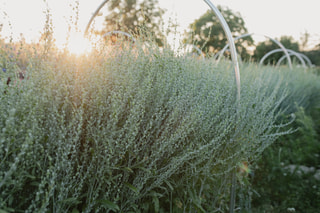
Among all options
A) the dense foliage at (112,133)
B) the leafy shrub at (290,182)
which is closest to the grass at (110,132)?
the dense foliage at (112,133)

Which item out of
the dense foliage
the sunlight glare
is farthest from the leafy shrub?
the sunlight glare

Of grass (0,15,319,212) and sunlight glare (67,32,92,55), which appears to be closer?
grass (0,15,319,212)

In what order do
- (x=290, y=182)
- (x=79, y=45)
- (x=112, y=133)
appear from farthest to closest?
(x=290, y=182), (x=79, y=45), (x=112, y=133)

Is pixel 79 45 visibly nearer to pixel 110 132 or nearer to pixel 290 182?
pixel 110 132

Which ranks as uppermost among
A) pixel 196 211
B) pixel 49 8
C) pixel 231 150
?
pixel 49 8

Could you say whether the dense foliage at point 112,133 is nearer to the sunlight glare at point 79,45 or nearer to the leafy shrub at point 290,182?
the sunlight glare at point 79,45

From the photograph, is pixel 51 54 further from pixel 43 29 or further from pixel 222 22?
pixel 222 22

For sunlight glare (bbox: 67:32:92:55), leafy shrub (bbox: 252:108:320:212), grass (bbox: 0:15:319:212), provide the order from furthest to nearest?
1. leafy shrub (bbox: 252:108:320:212)
2. sunlight glare (bbox: 67:32:92:55)
3. grass (bbox: 0:15:319:212)

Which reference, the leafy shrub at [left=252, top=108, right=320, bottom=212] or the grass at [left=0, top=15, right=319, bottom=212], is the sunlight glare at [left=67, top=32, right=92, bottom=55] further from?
the leafy shrub at [left=252, top=108, right=320, bottom=212]

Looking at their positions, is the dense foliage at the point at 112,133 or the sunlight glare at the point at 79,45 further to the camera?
the sunlight glare at the point at 79,45

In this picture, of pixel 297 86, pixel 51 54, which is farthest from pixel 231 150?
pixel 297 86

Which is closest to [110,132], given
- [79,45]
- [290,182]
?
[79,45]

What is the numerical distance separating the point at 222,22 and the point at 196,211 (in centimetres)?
153

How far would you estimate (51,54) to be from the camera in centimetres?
154
